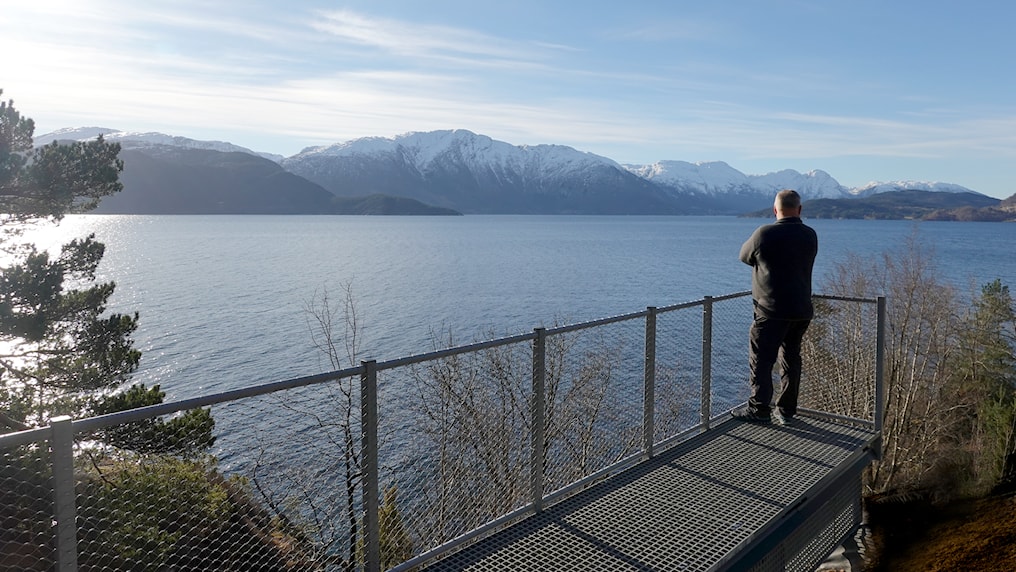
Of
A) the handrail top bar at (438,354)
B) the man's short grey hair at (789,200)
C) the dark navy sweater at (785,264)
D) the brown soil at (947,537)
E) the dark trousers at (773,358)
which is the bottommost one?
the brown soil at (947,537)

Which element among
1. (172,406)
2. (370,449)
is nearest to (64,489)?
(172,406)

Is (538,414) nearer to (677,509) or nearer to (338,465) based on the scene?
(677,509)

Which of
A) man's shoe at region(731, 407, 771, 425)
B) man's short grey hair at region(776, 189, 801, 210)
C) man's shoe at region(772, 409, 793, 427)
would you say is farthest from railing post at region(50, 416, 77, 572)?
man's shoe at region(772, 409, 793, 427)

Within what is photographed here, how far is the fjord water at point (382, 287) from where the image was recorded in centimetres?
3141

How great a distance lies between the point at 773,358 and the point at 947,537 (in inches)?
410

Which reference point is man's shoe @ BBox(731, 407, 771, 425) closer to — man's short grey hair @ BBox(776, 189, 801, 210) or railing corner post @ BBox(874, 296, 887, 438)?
railing corner post @ BBox(874, 296, 887, 438)

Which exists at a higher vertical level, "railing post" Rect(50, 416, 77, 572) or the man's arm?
the man's arm

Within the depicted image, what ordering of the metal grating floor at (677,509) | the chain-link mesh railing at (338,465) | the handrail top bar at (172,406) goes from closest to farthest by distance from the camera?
the handrail top bar at (172,406), the chain-link mesh railing at (338,465), the metal grating floor at (677,509)

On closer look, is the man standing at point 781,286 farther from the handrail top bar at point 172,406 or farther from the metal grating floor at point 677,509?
the handrail top bar at point 172,406

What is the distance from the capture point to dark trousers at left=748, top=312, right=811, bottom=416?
6.77 metres

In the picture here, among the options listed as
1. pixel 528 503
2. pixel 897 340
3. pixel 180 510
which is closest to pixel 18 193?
pixel 180 510

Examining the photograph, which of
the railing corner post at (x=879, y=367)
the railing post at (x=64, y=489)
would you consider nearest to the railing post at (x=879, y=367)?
the railing corner post at (x=879, y=367)

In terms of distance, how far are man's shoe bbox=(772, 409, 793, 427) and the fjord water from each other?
1765cm

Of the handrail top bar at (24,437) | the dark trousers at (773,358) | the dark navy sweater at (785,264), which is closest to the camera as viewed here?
the handrail top bar at (24,437)
